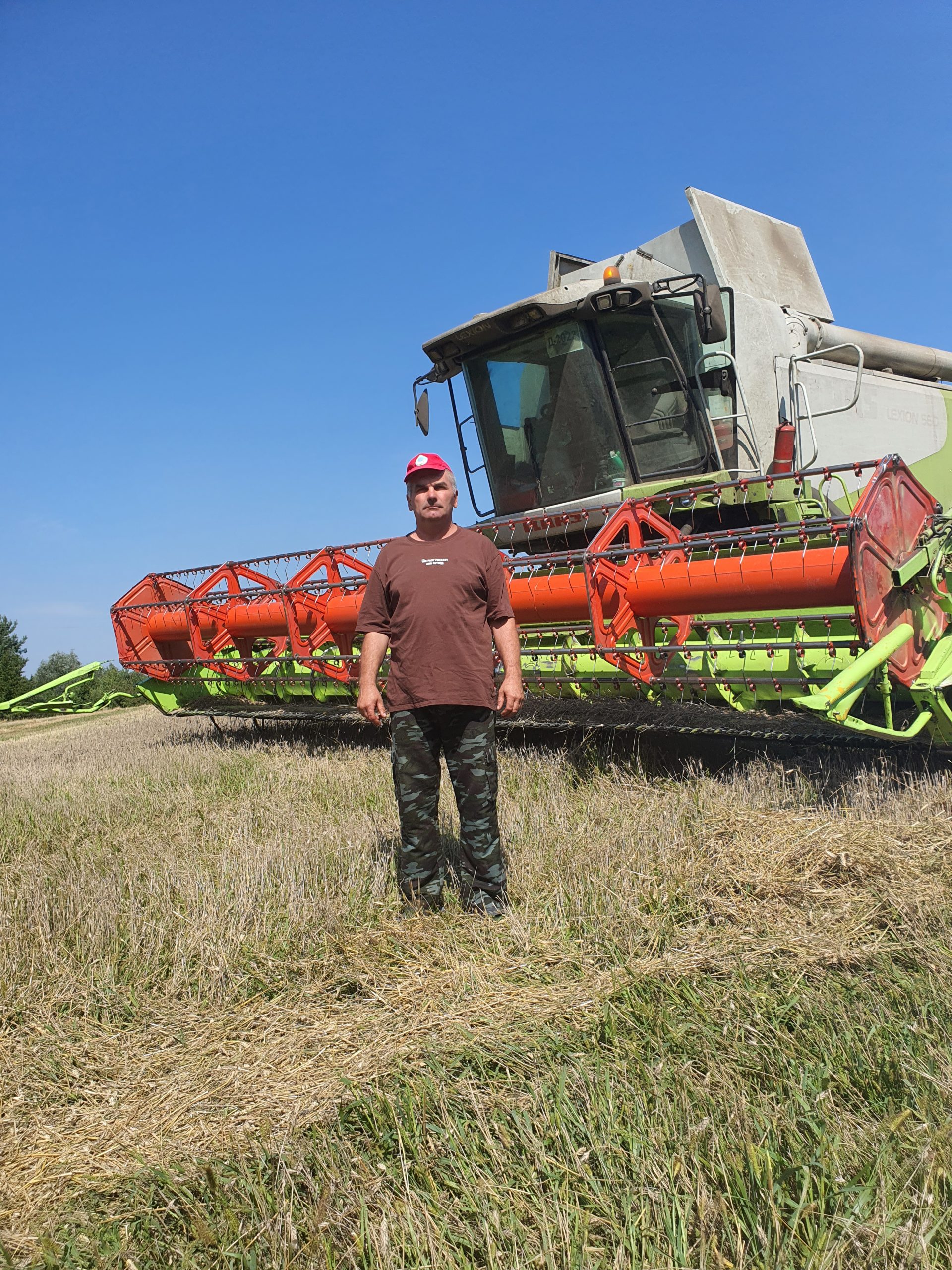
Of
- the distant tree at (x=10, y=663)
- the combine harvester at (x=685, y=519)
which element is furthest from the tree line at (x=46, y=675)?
the combine harvester at (x=685, y=519)

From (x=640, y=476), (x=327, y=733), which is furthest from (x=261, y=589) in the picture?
(x=640, y=476)

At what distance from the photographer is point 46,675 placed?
18531mm

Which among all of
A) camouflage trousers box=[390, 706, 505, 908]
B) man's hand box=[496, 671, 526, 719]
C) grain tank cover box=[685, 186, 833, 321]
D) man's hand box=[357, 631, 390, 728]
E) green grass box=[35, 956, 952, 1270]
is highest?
grain tank cover box=[685, 186, 833, 321]

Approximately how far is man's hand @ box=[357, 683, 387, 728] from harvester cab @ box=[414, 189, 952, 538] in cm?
255

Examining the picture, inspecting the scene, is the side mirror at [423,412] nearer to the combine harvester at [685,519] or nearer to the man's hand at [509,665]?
the combine harvester at [685,519]

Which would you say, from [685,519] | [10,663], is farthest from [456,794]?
[10,663]

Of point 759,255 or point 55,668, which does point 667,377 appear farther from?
point 55,668

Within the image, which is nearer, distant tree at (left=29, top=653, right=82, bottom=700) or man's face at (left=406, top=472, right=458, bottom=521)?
man's face at (left=406, top=472, right=458, bottom=521)

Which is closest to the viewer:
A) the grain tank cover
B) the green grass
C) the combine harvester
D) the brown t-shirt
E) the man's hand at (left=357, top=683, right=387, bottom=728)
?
the green grass

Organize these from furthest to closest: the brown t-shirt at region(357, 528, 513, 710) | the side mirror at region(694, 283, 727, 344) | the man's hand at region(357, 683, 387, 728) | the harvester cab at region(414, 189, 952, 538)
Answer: the harvester cab at region(414, 189, 952, 538) < the side mirror at region(694, 283, 727, 344) < the man's hand at region(357, 683, 387, 728) < the brown t-shirt at region(357, 528, 513, 710)

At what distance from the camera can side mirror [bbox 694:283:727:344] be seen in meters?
5.47

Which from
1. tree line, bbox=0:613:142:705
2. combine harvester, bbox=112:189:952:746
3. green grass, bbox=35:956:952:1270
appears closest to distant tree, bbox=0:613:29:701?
tree line, bbox=0:613:142:705

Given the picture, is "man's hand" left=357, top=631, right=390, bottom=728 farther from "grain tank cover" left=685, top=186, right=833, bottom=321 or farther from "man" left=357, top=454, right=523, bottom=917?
"grain tank cover" left=685, top=186, right=833, bottom=321

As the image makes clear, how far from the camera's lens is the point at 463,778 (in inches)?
131
